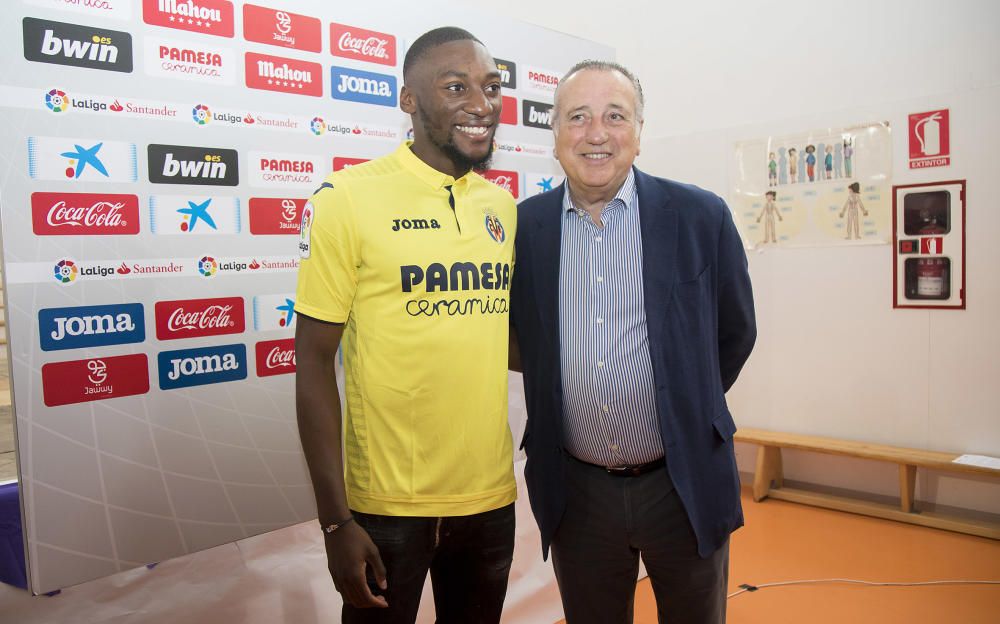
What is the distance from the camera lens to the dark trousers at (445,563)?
1.43 m

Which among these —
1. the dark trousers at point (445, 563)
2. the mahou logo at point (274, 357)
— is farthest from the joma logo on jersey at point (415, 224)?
the mahou logo at point (274, 357)

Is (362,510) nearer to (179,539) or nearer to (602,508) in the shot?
(602,508)

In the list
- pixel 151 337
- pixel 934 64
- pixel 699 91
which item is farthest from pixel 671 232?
pixel 699 91

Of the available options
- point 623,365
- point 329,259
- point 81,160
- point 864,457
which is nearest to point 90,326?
point 81,160

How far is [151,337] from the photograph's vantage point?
1.95m

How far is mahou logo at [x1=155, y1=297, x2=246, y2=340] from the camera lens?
1.96m

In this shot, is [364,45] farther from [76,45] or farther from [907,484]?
[907,484]

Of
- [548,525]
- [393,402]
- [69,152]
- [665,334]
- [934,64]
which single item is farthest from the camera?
[934,64]

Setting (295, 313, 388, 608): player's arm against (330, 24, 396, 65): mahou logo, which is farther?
(330, 24, 396, 65): mahou logo

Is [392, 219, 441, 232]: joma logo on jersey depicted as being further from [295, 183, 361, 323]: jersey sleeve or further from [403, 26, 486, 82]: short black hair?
[403, 26, 486, 82]: short black hair

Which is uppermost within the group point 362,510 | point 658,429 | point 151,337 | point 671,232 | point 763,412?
point 671,232

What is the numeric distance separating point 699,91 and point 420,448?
4.27 m

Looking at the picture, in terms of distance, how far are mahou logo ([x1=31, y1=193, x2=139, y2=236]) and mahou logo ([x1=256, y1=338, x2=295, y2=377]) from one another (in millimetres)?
505

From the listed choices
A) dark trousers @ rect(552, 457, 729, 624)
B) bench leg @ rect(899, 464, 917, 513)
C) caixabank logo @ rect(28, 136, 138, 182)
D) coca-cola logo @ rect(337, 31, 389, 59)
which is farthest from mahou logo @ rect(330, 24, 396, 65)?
bench leg @ rect(899, 464, 917, 513)
